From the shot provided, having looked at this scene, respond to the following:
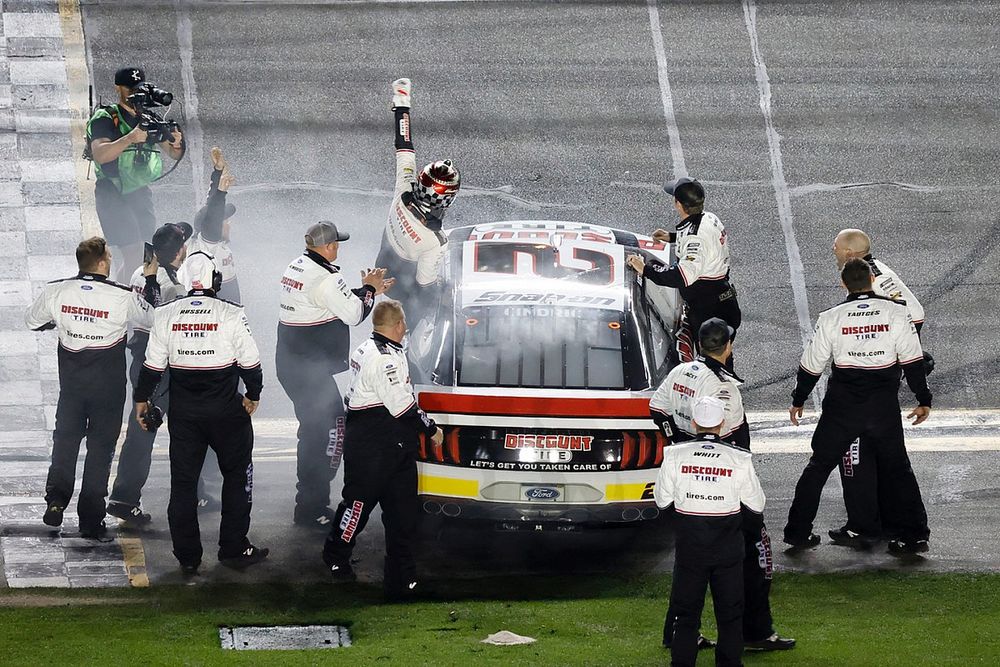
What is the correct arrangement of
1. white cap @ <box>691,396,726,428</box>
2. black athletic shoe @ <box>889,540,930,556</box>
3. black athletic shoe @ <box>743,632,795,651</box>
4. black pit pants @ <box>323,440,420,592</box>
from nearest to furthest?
white cap @ <box>691,396,726,428</box> → black athletic shoe @ <box>743,632,795,651</box> → black pit pants @ <box>323,440,420,592</box> → black athletic shoe @ <box>889,540,930,556</box>

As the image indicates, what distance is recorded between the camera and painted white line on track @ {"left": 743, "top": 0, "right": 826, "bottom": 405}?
12242 mm

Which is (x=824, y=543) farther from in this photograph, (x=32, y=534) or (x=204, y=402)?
(x=32, y=534)

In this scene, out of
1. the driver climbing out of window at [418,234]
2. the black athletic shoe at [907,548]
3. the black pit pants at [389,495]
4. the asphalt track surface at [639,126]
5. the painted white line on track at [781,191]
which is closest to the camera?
the black pit pants at [389,495]

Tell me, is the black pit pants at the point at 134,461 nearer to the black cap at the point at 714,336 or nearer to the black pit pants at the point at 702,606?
the black cap at the point at 714,336

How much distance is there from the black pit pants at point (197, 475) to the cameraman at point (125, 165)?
137 inches

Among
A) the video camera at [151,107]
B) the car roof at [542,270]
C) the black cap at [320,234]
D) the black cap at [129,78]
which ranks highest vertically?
the black cap at [129,78]

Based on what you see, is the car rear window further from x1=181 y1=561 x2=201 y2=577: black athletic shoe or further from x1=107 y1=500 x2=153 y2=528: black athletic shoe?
x1=107 y1=500 x2=153 y2=528: black athletic shoe

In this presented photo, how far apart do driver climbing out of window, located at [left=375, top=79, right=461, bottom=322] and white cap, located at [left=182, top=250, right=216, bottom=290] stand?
139 centimetres

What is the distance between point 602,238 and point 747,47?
6744 millimetres

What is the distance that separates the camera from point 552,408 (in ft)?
27.1

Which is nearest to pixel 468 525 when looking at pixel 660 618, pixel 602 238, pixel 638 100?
pixel 660 618

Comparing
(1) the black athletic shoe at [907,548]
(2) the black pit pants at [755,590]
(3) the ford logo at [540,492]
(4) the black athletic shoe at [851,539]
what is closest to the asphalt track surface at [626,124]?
(4) the black athletic shoe at [851,539]

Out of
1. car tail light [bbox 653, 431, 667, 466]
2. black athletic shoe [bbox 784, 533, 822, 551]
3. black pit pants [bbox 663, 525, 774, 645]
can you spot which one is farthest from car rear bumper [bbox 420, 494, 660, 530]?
black athletic shoe [bbox 784, 533, 822, 551]

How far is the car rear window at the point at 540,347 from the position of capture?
8.56m
